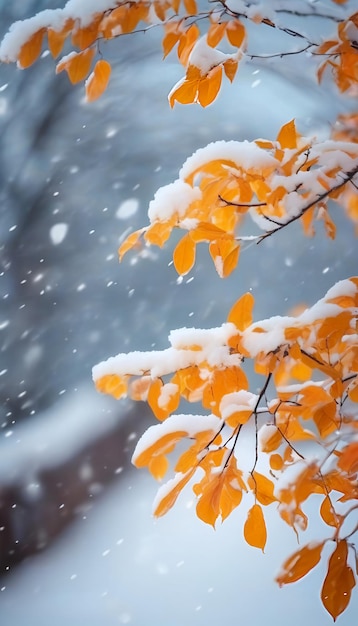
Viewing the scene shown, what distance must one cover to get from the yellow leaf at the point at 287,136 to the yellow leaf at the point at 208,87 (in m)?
0.14

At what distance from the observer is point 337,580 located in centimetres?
65

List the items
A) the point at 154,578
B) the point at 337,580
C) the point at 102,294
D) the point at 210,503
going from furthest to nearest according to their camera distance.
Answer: the point at 102,294 → the point at 154,578 → the point at 210,503 → the point at 337,580

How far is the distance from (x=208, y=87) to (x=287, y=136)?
167 millimetres

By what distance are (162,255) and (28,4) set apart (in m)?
1.66

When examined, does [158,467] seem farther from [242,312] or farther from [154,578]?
[154,578]

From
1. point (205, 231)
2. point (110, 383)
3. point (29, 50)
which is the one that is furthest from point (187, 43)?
point (110, 383)

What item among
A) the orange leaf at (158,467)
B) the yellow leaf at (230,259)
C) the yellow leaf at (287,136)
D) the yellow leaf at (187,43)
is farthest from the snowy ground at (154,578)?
the yellow leaf at (187,43)

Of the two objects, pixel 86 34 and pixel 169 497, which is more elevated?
pixel 86 34

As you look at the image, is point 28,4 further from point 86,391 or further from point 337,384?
point 337,384

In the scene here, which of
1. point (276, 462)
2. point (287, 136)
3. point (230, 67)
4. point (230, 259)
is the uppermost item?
point (230, 67)

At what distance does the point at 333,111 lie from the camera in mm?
2877

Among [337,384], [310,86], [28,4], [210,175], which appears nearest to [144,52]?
[28,4]

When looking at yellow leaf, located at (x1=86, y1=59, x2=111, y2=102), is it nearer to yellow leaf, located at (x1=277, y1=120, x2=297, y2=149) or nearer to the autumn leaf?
the autumn leaf

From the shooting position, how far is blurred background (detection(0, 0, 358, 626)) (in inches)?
107
